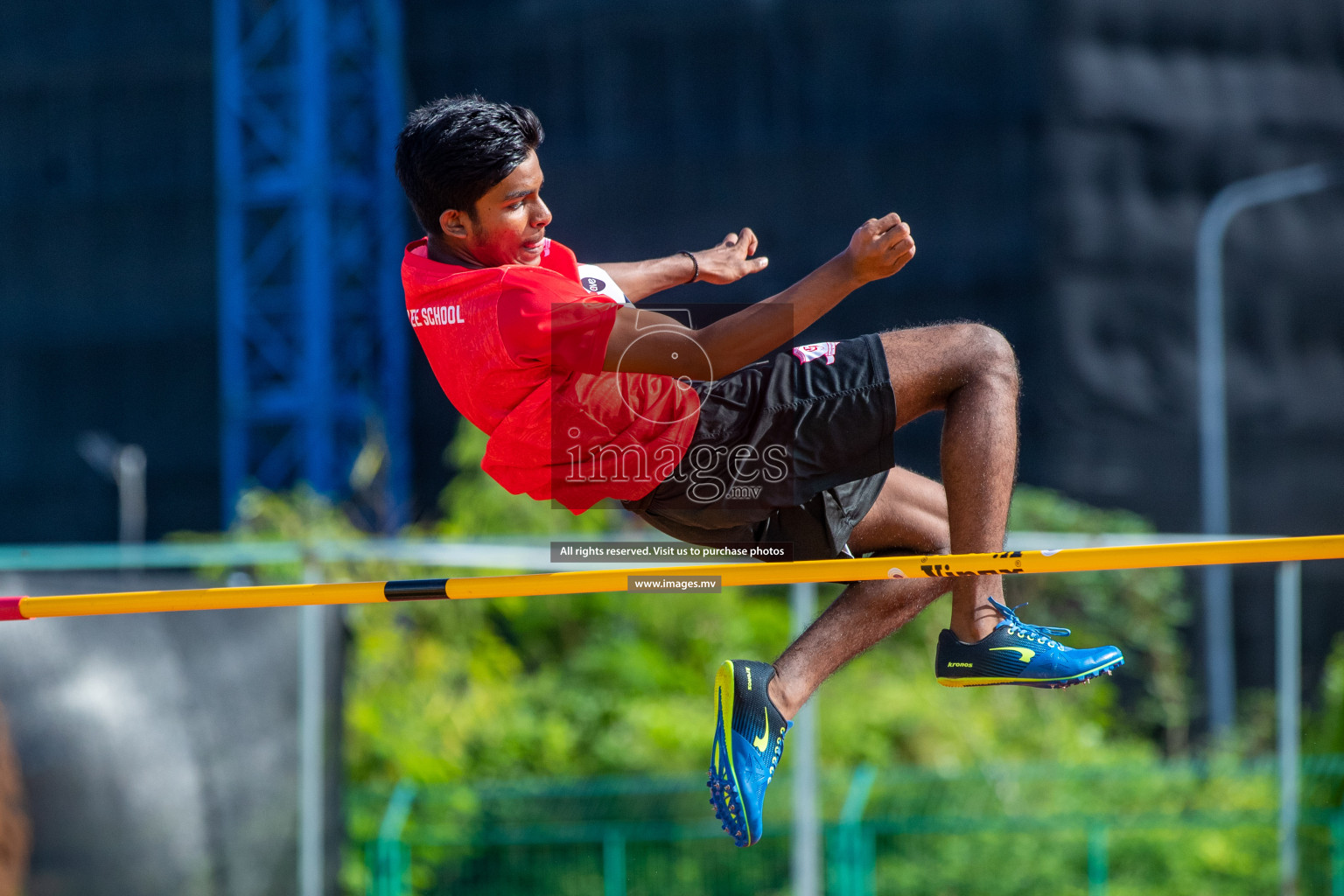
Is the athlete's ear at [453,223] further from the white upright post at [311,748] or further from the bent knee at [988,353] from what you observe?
the white upright post at [311,748]

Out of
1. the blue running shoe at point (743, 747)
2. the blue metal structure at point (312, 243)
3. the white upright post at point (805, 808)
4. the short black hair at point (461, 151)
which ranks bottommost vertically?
the white upright post at point (805, 808)

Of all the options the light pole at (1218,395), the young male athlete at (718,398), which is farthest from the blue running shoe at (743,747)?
the light pole at (1218,395)

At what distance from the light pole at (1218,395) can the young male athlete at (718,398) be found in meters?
11.7

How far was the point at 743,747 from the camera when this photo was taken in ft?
14.0

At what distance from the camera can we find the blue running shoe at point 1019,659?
13.6ft

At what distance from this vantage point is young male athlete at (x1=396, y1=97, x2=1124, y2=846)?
12.7 feet

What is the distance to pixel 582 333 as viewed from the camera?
3867 millimetres

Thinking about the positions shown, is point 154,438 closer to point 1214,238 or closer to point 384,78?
point 384,78

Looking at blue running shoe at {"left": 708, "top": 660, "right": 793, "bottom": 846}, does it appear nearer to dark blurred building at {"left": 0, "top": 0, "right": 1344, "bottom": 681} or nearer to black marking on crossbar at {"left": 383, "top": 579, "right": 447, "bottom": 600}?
black marking on crossbar at {"left": 383, "top": 579, "right": 447, "bottom": 600}

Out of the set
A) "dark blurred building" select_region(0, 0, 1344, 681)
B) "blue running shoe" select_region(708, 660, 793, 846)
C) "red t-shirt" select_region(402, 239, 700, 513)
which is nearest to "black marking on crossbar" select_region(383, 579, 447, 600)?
"red t-shirt" select_region(402, 239, 700, 513)

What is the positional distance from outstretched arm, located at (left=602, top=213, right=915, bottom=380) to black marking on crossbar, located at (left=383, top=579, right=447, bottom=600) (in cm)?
90

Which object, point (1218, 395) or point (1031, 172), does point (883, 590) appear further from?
point (1218, 395)

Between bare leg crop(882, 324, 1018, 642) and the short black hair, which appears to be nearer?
the short black hair

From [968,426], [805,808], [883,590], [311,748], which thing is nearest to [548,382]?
[968,426]
